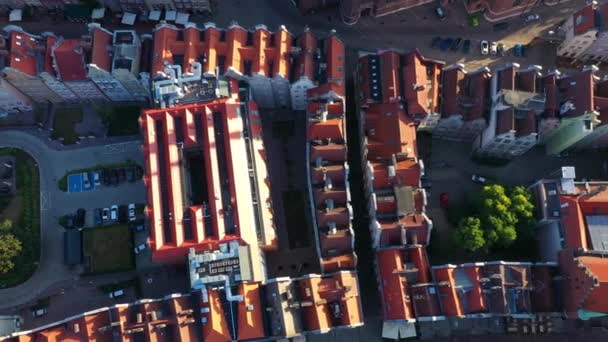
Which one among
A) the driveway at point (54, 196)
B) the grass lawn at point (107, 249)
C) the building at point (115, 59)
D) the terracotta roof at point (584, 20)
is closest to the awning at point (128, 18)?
the building at point (115, 59)

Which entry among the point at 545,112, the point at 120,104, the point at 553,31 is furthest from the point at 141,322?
the point at 553,31

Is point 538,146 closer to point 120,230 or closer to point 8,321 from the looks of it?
point 120,230

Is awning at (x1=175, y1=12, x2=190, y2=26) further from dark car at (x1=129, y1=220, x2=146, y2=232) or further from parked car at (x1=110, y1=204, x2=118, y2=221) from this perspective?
dark car at (x1=129, y1=220, x2=146, y2=232)

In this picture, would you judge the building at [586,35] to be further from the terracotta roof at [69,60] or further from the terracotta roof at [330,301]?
the terracotta roof at [69,60]

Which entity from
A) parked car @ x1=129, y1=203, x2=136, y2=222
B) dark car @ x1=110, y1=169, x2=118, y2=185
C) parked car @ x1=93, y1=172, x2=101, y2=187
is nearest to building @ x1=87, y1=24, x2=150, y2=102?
dark car @ x1=110, y1=169, x2=118, y2=185

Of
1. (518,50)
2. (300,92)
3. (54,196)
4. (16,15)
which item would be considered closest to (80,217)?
(54,196)
